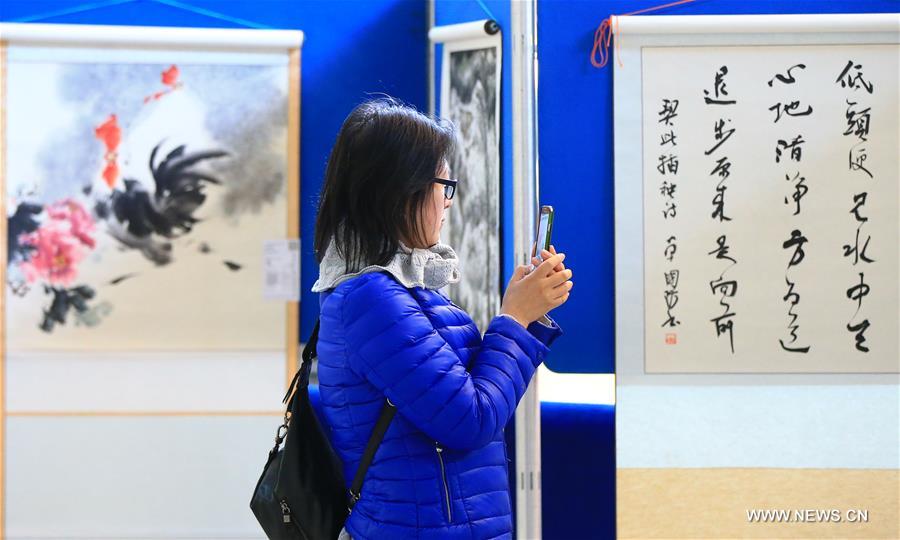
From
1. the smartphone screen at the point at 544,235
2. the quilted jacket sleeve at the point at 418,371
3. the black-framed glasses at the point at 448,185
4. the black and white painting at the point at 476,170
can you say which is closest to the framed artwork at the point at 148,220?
the black and white painting at the point at 476,170

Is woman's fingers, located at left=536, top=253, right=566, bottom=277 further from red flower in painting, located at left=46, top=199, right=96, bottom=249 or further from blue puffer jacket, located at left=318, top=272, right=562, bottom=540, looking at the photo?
A: red flower in painting, located at left=46, top=199, right=96, bottom=249

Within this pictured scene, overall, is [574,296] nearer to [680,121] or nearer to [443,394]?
[680,121]

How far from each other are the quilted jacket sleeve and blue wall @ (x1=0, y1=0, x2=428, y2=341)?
1.96 meters

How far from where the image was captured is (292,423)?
1436 mm

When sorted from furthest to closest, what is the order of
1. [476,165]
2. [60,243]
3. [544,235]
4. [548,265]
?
[60,243], [476,165], [544,235], [548,265]

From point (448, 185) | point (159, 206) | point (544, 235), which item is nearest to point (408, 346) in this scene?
point (448, 185)

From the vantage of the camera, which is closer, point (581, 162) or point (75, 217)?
point (581, 162)

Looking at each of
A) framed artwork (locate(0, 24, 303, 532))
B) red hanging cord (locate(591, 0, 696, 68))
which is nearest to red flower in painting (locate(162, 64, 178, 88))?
framed artwork (locate(0, 24, 303, 532))

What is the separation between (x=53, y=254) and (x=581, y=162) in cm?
194

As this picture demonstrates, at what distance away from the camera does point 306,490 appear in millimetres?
1400

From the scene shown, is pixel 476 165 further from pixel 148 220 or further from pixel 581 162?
pixel 148 220

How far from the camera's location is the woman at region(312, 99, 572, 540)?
127 cm

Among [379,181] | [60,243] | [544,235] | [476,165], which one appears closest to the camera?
[379,181]

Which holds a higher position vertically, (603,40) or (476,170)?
(603,40)
